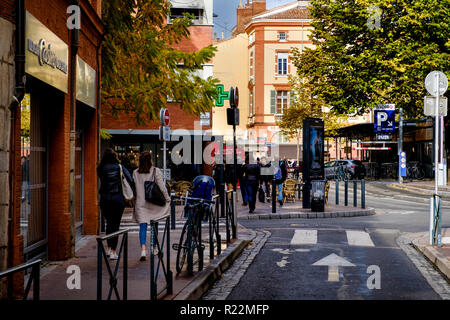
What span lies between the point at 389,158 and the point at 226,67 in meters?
26.7

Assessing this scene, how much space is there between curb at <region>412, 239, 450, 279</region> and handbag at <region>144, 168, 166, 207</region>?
4.28 metres

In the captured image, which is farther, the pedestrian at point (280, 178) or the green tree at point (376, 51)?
the green tree at point (376, 51)

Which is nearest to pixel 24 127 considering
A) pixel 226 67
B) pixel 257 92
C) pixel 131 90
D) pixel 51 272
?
pixel 51 272

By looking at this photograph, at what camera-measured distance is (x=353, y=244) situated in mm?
12992

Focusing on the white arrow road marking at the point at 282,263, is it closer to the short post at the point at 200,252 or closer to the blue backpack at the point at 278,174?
the short post at the point at 200,252

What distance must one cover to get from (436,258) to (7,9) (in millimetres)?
7229

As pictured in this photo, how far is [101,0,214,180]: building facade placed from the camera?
33.1m

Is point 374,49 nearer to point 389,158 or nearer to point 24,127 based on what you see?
point 389,158

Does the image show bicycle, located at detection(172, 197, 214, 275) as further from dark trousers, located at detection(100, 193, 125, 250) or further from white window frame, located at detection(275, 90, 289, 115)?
white window frame, located at detection(275, 90, 289, 115)

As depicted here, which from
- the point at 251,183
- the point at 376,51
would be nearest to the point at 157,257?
the point at 251,183

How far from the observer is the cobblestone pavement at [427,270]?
848 centimetres

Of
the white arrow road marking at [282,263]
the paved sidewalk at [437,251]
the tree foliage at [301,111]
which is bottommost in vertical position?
the white arrow road marking at [282,263]

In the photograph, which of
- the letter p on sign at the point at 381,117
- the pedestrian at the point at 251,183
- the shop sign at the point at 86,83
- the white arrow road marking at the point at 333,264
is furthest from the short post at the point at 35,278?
the letter p on sign at the point at 381,117

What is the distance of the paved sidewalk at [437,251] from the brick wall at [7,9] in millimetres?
6545
